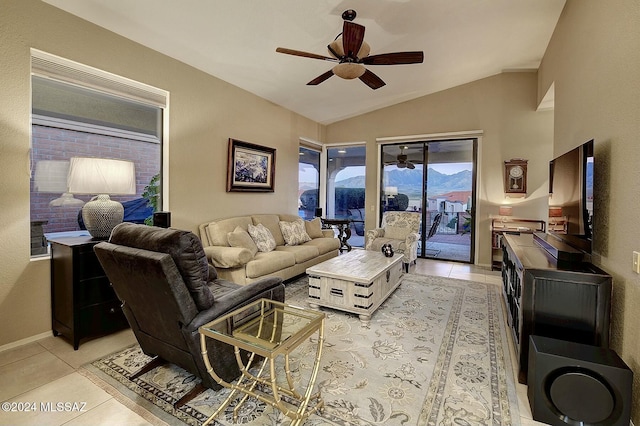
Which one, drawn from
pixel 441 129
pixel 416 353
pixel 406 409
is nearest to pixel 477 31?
pixel 441 129

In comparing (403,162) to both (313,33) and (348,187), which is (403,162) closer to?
(348,187)

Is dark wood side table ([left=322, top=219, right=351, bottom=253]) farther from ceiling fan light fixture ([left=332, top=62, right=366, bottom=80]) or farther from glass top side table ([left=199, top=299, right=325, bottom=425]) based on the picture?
glass top side table ([left=199, top=299, right=325, bottom=425])

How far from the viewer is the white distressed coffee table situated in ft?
9.93

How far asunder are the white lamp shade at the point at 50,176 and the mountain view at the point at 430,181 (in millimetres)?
5291

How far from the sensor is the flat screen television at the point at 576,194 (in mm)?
2230

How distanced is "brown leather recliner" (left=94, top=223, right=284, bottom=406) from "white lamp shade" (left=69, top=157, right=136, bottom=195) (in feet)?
2.69

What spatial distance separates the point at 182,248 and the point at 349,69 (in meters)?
2.40

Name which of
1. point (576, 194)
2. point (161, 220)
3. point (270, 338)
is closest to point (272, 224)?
point (161, 220)

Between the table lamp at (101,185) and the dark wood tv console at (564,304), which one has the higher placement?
the table lamp at (101,185)

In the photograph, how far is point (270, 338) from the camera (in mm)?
1624

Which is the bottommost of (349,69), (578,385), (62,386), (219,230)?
(62,386)

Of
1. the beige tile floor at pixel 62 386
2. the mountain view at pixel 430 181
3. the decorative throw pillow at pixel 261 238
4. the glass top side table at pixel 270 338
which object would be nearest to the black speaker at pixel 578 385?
the beige tile floor at pixel 62 386

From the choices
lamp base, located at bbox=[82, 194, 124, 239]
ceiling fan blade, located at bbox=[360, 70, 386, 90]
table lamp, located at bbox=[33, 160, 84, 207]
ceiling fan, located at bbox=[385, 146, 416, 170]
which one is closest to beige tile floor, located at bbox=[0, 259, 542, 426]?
lamp base, located at bbox=[82, 194, 124, 239]

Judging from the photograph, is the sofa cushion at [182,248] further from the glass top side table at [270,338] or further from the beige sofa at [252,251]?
the beige sofa at [252,251]
